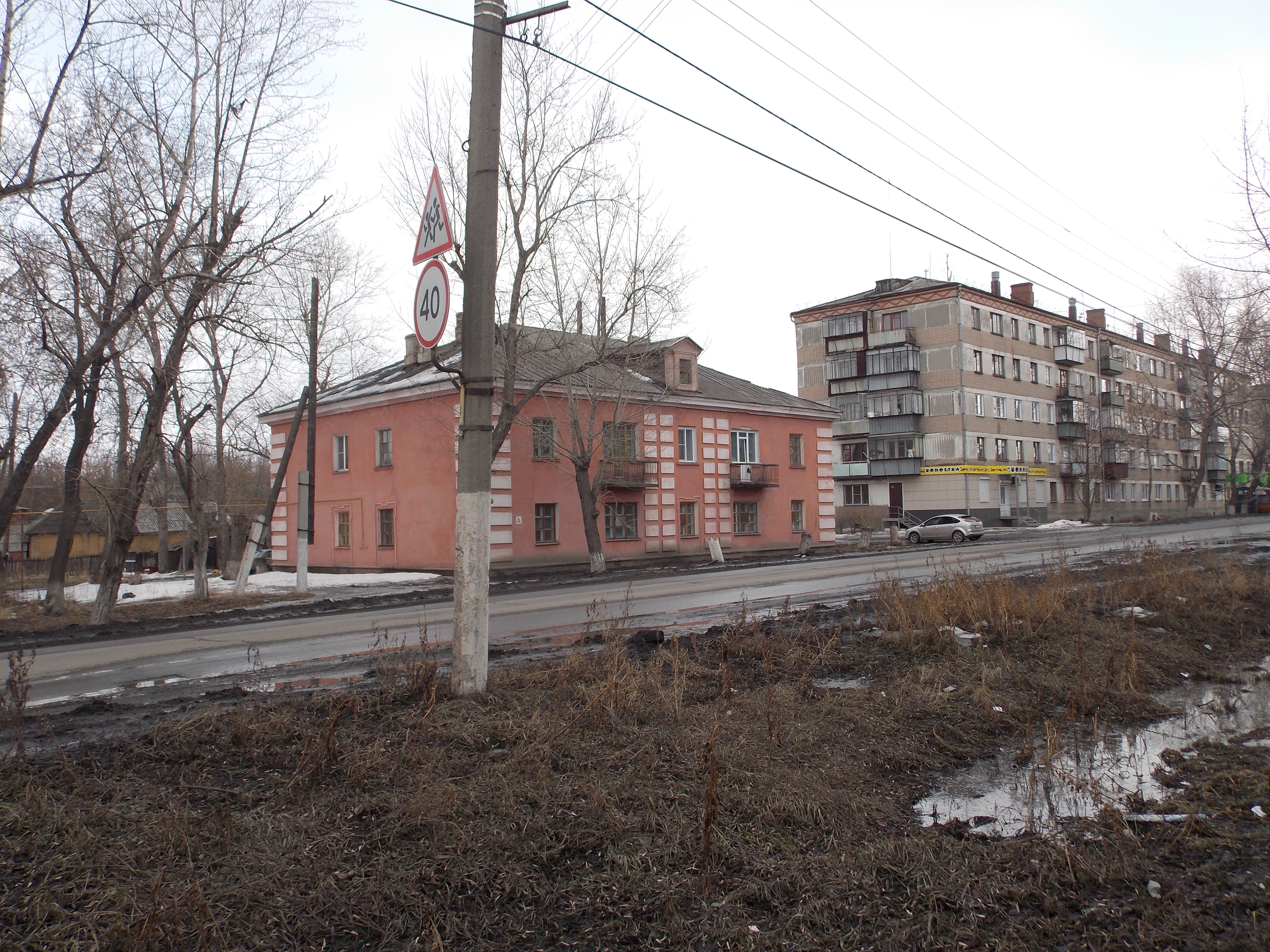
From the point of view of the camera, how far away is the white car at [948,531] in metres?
41.0

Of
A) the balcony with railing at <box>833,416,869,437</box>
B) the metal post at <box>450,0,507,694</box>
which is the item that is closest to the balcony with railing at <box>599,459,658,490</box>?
the metal post at <box>450,0,507,694</box>

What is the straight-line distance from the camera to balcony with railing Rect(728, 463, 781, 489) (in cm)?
3556

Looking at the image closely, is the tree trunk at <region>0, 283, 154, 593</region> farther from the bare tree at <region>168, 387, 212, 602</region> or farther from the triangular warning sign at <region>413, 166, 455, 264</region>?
the triangular warning sign at <region>413, 166, 455, 264</region>

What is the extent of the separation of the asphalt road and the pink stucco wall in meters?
8.17

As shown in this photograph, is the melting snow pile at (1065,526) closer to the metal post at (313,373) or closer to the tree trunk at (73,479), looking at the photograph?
the metal post at (313,373)

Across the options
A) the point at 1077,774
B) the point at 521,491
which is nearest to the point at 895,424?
the point at 521,491

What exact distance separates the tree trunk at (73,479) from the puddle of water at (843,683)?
13.9 m

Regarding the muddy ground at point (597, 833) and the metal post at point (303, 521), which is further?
the metal post at point (303, 521)

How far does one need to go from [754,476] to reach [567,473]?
31.3ft

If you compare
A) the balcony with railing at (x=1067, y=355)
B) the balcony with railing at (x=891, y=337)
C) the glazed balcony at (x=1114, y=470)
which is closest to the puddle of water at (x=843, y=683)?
the balcony with railing at (x=891, y=337)

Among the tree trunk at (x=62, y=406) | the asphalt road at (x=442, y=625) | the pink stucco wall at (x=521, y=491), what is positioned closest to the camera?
the asphalt road at (x=442, y=625)

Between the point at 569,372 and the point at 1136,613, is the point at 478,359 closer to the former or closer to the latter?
the point at 1136,613

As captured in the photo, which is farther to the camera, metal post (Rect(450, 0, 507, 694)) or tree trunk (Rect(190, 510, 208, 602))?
tree trunk (Rect(190, 510, 208, 602))

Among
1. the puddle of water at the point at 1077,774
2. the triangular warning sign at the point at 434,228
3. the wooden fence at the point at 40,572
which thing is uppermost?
the triangular warning sign at the point at 434,228
